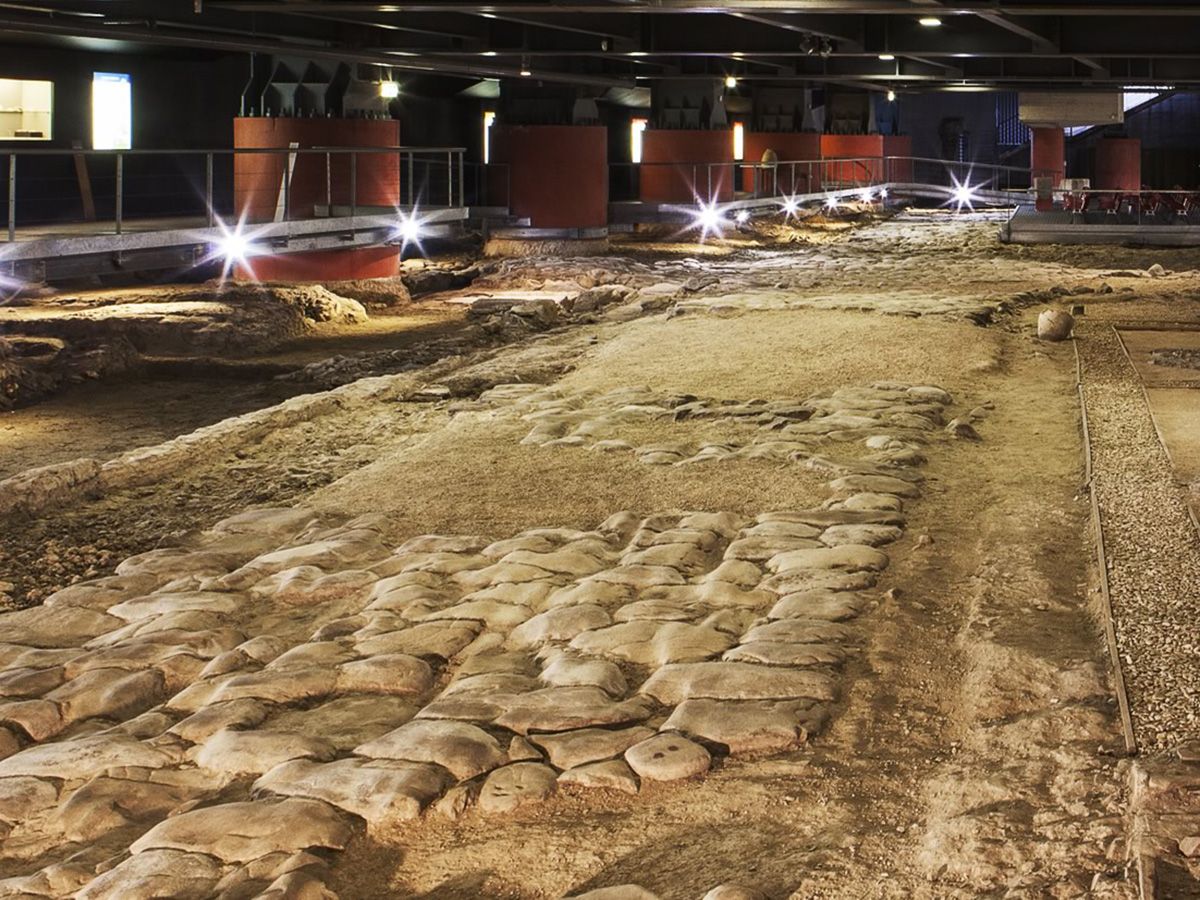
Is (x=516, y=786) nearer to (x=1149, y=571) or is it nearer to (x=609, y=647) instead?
(x=609, y=647)

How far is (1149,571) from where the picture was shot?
6.86 meters

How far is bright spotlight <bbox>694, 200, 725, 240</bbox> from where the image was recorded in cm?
3166

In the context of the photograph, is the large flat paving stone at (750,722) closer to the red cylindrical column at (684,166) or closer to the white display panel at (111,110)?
the white display panel at (111,110)

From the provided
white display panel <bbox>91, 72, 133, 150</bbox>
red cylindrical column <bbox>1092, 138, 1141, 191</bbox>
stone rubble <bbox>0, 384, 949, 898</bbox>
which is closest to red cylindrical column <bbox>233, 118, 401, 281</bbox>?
white display panel <bbox>91, 72, 133, 150</bbox>

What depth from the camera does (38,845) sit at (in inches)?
190

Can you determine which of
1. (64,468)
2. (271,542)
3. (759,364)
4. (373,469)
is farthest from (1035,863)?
(759,364)

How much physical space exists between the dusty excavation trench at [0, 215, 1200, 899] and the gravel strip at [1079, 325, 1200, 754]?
0.10ft

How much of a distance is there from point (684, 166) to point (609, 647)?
2791 cm

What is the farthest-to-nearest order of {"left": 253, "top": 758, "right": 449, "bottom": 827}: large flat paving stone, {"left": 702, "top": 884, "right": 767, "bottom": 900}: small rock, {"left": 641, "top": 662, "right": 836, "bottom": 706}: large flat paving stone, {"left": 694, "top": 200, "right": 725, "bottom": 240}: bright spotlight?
{"left": 694, "top": 200, "right": 725, "bottom": 240}: bright spotlight, {"left": 641, "top": 662, "right": 836, "bottom": 706}: large flat paving stone, {"left": 253, "top": 758, "right": 449, "bottom": 827}: large flat paving stone, {"left": 702, "top": 884, "right": 767, "bottom": 900}: small rock

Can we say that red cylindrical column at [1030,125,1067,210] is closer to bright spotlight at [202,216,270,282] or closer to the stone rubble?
bright spotlight at [202,216,270,282]

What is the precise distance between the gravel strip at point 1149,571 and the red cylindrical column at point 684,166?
2254cm

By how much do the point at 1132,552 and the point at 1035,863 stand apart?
10.8 ft

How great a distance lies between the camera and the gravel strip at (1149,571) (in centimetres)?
529

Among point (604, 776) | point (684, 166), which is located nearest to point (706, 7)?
point (604, 776)
